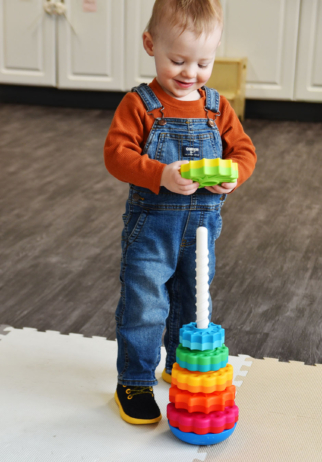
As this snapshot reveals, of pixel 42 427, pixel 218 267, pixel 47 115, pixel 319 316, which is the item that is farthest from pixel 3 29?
pixel 42 427

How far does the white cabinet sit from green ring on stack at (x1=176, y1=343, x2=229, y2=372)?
2.95 metres

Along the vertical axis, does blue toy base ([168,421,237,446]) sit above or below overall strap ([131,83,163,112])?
below

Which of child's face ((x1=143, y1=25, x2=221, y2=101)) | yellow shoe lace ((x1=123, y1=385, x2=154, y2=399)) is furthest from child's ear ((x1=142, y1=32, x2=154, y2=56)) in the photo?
yellow shoe lace ((x1=123, y1=385, x2=154, y2=399))

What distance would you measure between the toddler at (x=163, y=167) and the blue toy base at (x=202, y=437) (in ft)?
0.27

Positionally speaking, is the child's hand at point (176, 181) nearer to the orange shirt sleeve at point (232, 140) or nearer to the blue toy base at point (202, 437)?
the orange shirt sleeve at point (232, 140)

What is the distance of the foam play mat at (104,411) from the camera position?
1.02m

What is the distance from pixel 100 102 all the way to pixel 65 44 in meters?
0.39

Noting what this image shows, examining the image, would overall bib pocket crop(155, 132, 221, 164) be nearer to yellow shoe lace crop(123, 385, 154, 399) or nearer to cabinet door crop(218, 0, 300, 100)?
yellow shoe lace crop(123, 385, 154, 399)

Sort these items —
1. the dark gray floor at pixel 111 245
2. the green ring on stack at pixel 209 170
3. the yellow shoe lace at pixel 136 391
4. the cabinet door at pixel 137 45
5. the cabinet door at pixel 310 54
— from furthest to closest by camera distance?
the cabinet door at pixel 137 45
the cabinet door at pixel 310 54
the dark gray floor at pixel 111 245
the yellow shoe lace at pixel 136 391
the green ring on stack at pixel 209 170

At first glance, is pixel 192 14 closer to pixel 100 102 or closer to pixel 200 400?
pixel 200 400

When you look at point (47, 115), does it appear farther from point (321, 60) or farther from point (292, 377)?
point (292, 377)

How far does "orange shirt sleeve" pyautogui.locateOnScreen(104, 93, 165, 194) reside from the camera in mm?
986

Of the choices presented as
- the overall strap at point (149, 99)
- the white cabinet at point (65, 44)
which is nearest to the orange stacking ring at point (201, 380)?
the overall strap at point (149, 99)

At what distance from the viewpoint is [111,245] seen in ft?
6.38
